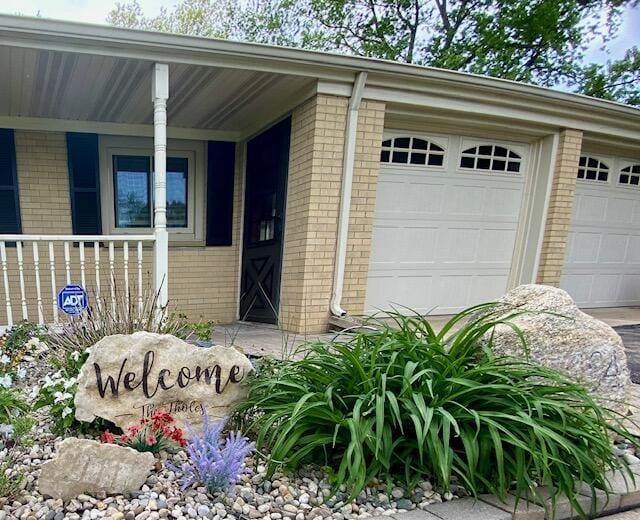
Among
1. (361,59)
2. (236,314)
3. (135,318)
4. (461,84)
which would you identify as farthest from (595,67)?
(135,318)

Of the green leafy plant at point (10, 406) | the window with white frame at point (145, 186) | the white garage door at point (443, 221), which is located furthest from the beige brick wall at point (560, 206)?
the green leafy plant at point (10, 406)

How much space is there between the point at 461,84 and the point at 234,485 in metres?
3.69

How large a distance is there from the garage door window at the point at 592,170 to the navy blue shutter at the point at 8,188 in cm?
660

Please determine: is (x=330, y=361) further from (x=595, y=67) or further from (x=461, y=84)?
(x=595, y=67)

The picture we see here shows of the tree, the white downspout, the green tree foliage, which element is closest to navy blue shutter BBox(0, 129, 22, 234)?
the white downspout

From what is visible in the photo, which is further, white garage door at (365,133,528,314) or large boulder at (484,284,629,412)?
white garage door at (365,133,528,314)

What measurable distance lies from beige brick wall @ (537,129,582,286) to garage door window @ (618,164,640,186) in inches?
54.5

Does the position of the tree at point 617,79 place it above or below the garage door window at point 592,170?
above

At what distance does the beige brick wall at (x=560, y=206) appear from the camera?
4359mm

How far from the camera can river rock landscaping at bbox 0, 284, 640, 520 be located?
52.1 inches

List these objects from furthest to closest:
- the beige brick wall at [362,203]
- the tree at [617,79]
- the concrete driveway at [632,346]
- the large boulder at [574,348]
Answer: the tree at [617,79] < the beige brick wall at [362,203] < the concrete driveway at [632,346] < the large boulder at [574,348]

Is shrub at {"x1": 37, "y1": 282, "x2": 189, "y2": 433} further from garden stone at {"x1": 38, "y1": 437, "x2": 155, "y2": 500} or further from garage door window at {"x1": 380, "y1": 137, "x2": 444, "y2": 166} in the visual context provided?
garage door window at {"x1": 380, "y1": 137, "x2": 444, "y2": 166}

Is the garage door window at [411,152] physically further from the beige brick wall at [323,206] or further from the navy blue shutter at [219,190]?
the navy blue shutter at [219,190]

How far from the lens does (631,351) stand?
3.40m
